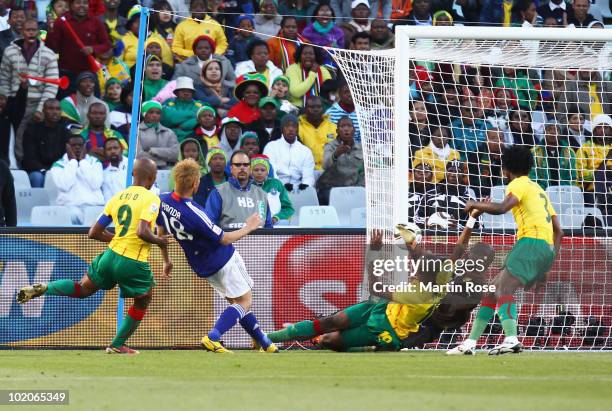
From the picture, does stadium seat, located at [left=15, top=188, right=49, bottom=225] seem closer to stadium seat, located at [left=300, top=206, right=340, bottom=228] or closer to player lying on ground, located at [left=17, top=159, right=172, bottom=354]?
stadium seat, located at [left=300, top=206, right=340, bottom=228]

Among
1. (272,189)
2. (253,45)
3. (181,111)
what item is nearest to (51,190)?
(181,111)

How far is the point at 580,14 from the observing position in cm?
2036

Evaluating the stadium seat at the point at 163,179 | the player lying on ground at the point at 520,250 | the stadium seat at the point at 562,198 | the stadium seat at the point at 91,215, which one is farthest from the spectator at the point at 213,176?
the player lying on ground at the point at 520,250

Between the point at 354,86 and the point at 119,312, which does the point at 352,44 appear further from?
the point at 119,312

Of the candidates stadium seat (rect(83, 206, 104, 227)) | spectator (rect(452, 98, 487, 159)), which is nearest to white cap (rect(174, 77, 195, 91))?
stadium seat (rect(83, 206, 104, 227))

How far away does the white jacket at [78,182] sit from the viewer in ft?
52.6

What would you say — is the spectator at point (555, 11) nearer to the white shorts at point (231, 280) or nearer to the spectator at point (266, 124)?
the spectator at point (266, 124)

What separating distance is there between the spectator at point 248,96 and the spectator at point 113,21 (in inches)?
85.8

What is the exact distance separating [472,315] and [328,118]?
5538mm

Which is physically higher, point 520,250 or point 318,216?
point 318,216

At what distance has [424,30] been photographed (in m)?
12.3

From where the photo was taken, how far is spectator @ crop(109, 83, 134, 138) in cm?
1727

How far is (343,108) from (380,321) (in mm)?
6948

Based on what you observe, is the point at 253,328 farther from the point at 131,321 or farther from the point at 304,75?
the point at 304,75
